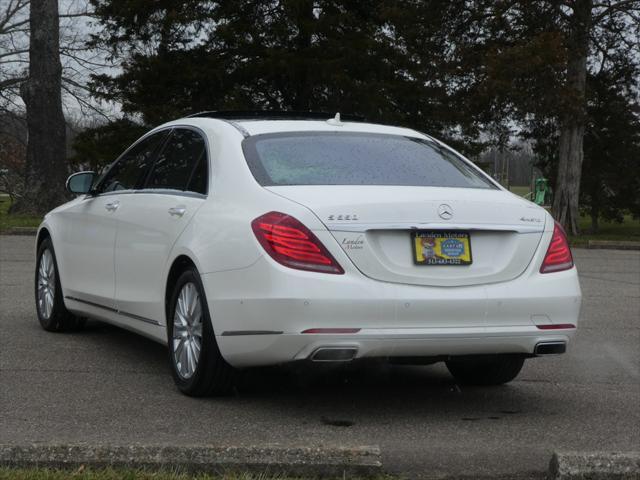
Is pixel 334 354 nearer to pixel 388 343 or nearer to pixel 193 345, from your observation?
pixel 388 343

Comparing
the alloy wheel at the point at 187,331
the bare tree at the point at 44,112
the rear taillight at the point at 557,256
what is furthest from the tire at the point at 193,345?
the bare tree at the point at 44,112

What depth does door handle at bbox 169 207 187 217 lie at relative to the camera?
6177 millimetres

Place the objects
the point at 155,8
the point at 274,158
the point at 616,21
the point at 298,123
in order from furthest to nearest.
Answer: the point at 155,8, the point at 616,21, the point at 298,123, the point at 274,158

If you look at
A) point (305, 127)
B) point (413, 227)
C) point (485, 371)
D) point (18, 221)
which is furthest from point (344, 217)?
point (18, 221)

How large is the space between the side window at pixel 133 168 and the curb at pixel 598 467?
385 centimetres

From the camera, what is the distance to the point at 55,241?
8266mm

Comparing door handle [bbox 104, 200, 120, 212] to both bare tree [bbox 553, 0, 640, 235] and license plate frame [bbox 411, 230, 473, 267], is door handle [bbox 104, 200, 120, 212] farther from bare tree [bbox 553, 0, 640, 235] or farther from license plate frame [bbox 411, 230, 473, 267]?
bare tree [bbox 553, 0, 640, 235]

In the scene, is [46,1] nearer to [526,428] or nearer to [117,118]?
[117,118]

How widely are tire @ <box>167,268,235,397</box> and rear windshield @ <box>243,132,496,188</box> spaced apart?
71 centimetres

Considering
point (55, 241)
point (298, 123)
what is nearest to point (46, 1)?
point (55, 241)

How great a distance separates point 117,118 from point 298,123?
34052 mm

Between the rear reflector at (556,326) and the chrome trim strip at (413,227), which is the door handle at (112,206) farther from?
the rear reflector at (556,326)

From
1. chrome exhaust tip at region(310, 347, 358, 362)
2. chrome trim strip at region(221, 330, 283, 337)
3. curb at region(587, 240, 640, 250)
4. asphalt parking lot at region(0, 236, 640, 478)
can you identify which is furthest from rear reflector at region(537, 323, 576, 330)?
curb at region(587, 240, 640, 250)

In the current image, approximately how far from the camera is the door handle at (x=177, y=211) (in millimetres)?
6177
